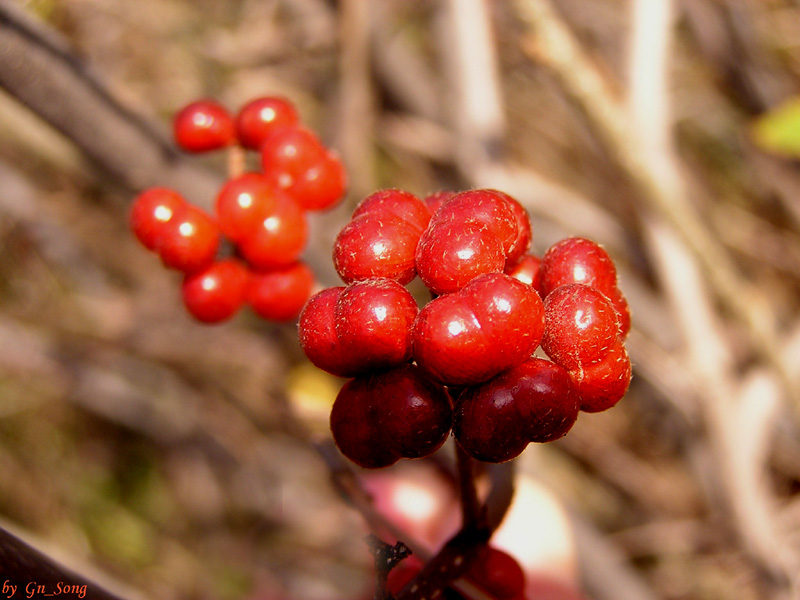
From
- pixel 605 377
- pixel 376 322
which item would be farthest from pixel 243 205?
A: pixel 605 377

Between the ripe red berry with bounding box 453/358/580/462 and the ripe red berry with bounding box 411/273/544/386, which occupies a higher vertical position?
the ripe red berry with bounding box 411/273/544/386

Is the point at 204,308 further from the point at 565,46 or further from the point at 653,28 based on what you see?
the point at 653,28

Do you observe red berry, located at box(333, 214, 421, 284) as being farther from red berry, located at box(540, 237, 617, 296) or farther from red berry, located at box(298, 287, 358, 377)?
red berry, located at box(540, 237, 617, 296)

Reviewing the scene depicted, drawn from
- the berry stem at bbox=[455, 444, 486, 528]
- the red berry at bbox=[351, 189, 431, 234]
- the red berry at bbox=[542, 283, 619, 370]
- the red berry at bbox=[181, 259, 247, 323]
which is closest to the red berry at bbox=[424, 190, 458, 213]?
the red berry at bbox=[351, 189, 431, 234]

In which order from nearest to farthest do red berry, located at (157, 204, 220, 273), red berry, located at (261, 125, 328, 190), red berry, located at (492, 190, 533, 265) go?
red berry, located at (492, 190, 533, 265)
red berry, located at (157, 204, 220, 273)
red berry, located at (261, 125, 328, 190)

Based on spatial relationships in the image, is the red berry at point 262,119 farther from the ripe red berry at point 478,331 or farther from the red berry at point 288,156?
the ripe red berry at point 478,331

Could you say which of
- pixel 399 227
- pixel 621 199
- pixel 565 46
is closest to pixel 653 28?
pixel 565 46
